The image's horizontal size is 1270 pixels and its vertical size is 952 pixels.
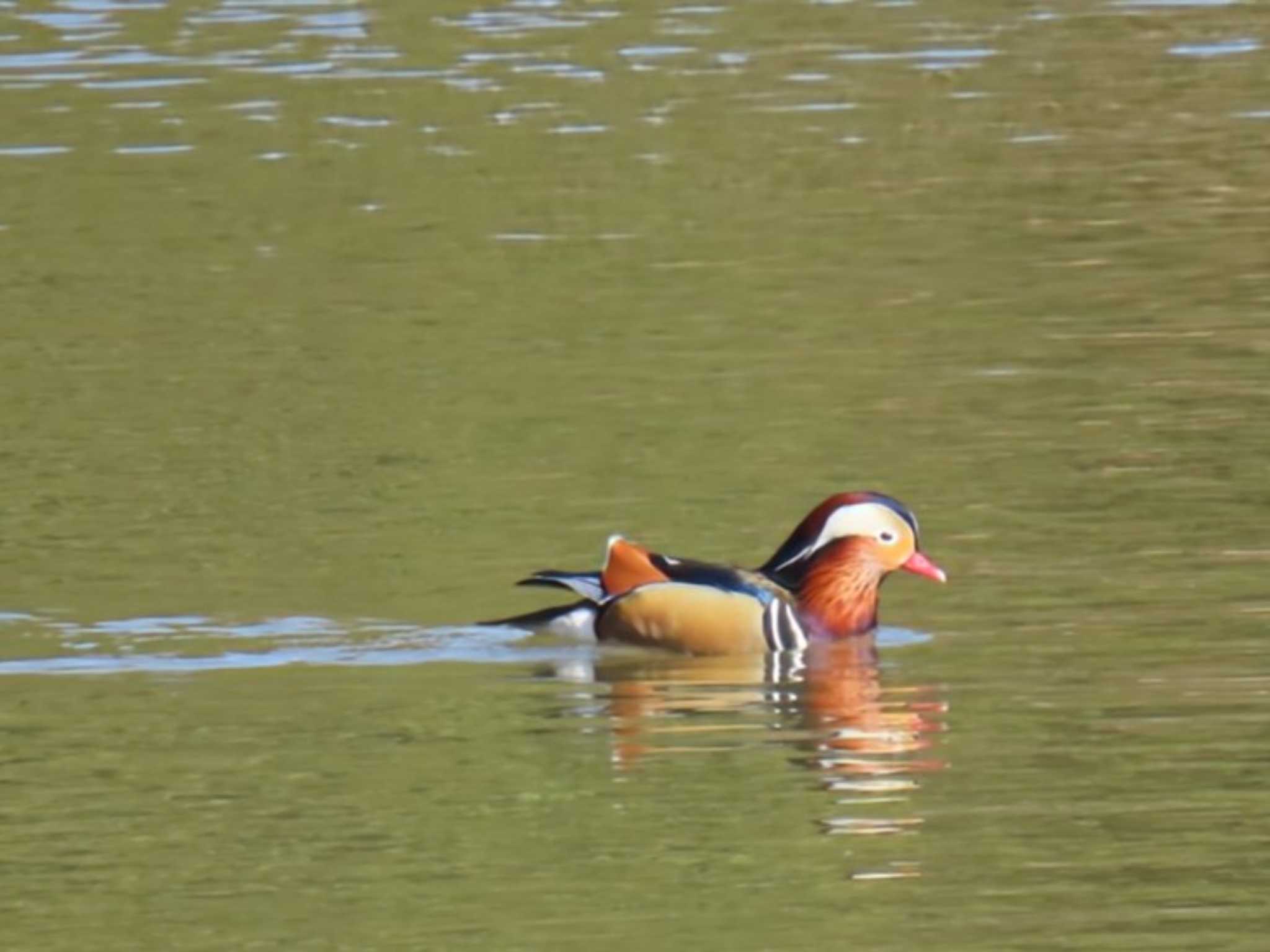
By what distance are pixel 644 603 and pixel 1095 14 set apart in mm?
24056

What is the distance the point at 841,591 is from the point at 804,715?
1.28m

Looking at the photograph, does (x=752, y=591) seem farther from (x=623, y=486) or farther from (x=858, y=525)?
(x=623, y=486)

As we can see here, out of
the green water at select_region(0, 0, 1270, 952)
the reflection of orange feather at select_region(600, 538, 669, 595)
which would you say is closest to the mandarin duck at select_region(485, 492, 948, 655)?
the reflection of orange feather at select_region(600, 538, 669, 595)

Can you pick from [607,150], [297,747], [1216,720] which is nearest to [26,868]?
[297,747]

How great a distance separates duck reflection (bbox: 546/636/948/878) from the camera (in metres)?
11.8

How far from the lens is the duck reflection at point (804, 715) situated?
11781 mm

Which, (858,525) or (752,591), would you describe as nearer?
(752,591)

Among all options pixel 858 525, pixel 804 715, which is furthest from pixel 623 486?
pixel 804 715

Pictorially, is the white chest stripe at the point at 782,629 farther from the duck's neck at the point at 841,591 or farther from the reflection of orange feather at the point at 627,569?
the reflection of orange feather at the point at 627,569

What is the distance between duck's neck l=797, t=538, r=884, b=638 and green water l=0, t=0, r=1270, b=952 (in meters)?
0.21

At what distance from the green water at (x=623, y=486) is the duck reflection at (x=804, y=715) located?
0.04 m

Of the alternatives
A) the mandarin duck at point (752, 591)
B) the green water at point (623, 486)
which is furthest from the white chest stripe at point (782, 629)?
the green water at point (623, 486)

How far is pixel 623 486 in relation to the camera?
1692 centimetres

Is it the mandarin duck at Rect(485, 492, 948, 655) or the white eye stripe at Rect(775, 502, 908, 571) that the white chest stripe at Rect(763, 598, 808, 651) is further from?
the white eye stripe at Rect(775, 502, 908, 571)
